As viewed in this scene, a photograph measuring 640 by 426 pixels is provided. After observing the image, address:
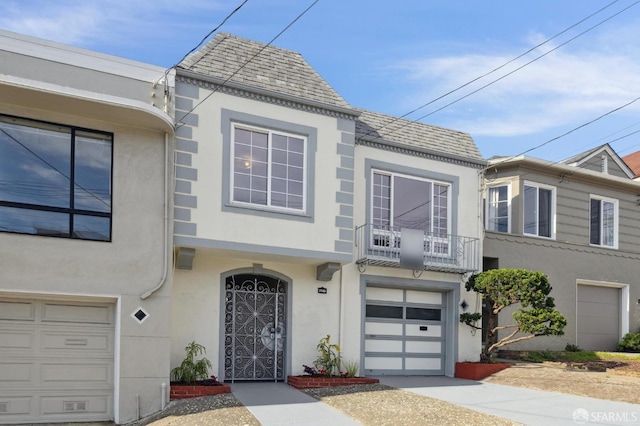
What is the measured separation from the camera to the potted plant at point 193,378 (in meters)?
9.74

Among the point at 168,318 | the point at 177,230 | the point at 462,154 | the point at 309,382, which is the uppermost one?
the point at 462,154

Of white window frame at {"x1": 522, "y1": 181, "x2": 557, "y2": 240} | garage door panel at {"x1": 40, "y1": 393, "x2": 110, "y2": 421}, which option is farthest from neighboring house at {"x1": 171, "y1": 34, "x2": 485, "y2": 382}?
white window frame at {"x1": 522, "y1": 181, "x2": 557, "y2": 240}

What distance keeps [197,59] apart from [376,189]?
5048 mm

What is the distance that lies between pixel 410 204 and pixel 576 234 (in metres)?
6.84

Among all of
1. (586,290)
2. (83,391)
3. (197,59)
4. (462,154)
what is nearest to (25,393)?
(83,391)

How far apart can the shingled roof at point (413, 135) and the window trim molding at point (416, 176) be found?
533 mm

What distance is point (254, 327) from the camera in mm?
11750

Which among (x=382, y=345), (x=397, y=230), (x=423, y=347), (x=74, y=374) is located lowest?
(x=423, y=347)

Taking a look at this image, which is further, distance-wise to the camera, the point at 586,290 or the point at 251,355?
the point at 586,290

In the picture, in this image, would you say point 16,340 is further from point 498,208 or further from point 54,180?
point 498,208

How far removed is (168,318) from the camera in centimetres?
955

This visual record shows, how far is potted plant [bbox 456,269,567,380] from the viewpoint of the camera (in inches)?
494

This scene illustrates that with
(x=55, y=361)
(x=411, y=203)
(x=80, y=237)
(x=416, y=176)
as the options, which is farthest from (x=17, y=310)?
(x=416, y=176)

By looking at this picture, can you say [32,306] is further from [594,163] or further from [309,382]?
[594,163]
